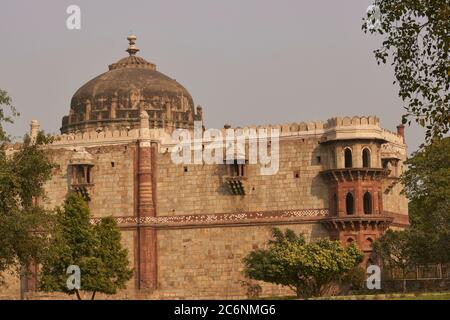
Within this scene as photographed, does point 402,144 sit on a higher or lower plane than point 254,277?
higher

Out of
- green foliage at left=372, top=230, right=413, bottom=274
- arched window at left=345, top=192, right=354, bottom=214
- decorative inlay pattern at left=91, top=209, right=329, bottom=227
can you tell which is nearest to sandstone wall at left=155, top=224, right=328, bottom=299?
decorative inlay pattern at left=91, top=209, right=329, bottom=227

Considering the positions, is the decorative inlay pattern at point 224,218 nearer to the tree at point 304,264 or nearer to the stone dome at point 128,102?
the tree at point 304,264

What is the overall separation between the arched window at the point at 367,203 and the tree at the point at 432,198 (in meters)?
2.10

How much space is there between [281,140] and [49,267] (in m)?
15.4

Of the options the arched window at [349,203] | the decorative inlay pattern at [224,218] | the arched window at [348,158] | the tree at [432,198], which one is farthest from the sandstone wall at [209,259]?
the tree at [432,198]

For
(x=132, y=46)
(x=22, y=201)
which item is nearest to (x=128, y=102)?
(x=132, y=46)

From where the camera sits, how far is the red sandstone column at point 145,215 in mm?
69188

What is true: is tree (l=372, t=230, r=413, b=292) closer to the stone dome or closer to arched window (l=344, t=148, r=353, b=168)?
arched window (l=344, t=148, r=353, b=168)

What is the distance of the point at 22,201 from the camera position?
4362 cm

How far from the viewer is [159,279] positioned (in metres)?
69.4

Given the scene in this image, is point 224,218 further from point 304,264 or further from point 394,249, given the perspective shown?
point 394,249
